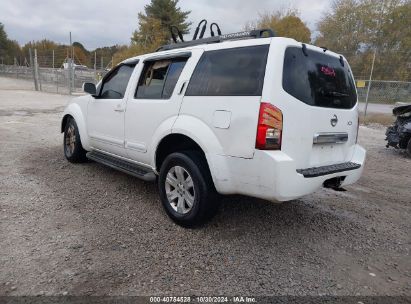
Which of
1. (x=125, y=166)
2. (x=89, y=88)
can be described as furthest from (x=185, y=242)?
(x=89, y=88)

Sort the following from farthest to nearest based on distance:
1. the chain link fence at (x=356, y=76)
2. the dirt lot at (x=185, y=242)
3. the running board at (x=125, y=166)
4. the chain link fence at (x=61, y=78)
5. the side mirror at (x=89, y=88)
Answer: the chain link fence at (x=61, y=78), the chain link fence at (x=356, y=76), the side mirror at (x=89, y=88), the running board at (x=125, y=166), the dirt lot at (x=185, y=242)

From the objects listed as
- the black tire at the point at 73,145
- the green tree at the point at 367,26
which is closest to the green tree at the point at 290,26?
the green tree at the point at 367,26

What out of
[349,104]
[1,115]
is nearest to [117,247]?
[349,104]

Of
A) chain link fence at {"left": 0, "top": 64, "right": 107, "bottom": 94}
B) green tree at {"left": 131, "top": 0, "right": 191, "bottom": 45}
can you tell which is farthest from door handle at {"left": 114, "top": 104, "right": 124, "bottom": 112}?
green tree at {"left": 131, "top": 0, "right": 191, "bottom": 45}

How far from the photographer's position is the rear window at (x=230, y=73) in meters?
2.99

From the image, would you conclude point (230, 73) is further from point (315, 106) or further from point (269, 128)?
point (315, 106)

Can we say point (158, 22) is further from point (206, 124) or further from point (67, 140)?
point (206, 124)

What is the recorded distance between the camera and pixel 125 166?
4277mm

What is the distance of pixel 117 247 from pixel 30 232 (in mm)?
904

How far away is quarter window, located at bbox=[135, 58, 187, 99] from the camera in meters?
3.76

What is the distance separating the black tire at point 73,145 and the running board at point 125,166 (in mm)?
567

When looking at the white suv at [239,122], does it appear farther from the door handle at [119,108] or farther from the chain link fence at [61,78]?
the chain link fence at [61,78]

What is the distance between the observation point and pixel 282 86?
9.51ft

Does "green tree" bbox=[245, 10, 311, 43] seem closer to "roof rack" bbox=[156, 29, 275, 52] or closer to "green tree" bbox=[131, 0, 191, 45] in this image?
"green tree" bbox=[131, 0, 191, 45]
